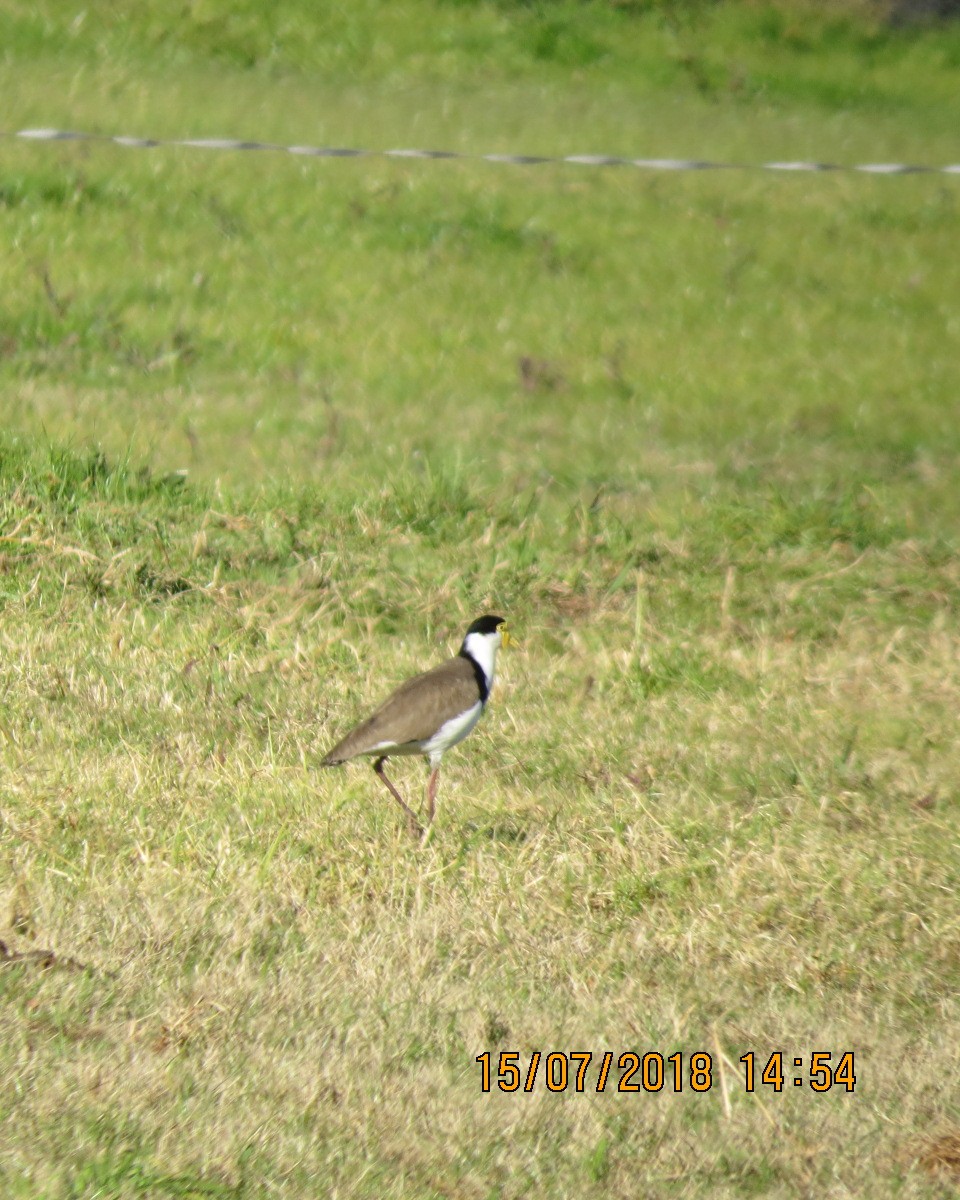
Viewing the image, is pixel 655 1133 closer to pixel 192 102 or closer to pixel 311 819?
pixel 311 819

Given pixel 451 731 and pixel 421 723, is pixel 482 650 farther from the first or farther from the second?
pixel 421 723

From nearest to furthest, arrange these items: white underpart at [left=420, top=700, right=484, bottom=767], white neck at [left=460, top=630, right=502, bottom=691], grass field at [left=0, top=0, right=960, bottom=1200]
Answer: grass field at [left=0, top=0, right=960, bottom=1200], white underpart at [left=420, top=700, right=484, bottom=767], white neck at [left=460, top=630, right=502, bottom=691]

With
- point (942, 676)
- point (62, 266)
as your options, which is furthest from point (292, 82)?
point (942, 676)

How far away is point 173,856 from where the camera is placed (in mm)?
4469

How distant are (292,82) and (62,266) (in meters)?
4.27

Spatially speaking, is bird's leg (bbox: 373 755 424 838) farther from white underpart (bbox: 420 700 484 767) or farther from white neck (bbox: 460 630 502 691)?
white neck (bbox: 460 630 502 691)

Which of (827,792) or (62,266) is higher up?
(827,792)

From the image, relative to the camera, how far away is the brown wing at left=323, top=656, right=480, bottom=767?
4840 mm
